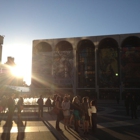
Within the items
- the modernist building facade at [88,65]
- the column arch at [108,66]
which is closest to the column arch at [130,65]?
the modernist building facade at [88,65]

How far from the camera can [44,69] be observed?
67.5m

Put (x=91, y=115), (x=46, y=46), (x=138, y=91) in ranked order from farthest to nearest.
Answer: (x=46, y=46), (x=138, y=91), (x=91, y=115)

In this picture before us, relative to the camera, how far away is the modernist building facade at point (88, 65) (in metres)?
60.9

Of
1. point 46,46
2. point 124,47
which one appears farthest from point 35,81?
point 124,47

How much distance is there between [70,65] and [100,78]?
1178cm

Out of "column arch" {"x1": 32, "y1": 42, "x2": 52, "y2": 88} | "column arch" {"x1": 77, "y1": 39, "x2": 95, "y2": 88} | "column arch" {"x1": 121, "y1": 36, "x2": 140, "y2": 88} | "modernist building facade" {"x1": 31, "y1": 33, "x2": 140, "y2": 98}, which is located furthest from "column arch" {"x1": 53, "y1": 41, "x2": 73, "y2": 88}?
"column arch" {"x1": 121, "y1": 36, "x2": 140, "y2": 88}

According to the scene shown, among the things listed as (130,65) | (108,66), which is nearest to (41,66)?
(108,66)

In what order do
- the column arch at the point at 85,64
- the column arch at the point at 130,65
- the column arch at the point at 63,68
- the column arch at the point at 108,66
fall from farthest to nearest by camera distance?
the column arch at the point at 85,64, the column arch at the point at 63,68, the column arch at the point at 108,66, the column arch at the point at 130,65

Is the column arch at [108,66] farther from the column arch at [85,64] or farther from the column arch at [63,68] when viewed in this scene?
the column arch at [63,68]

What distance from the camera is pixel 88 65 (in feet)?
219

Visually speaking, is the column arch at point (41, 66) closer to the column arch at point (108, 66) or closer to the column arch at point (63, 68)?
the column arch at point (63, 68)

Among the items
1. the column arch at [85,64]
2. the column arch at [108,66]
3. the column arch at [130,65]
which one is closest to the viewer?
the column arch at [130,65]

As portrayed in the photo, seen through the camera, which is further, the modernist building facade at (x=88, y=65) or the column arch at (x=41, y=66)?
the column arch at (x=41, y=66)

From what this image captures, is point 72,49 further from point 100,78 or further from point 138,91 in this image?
point 138,91
